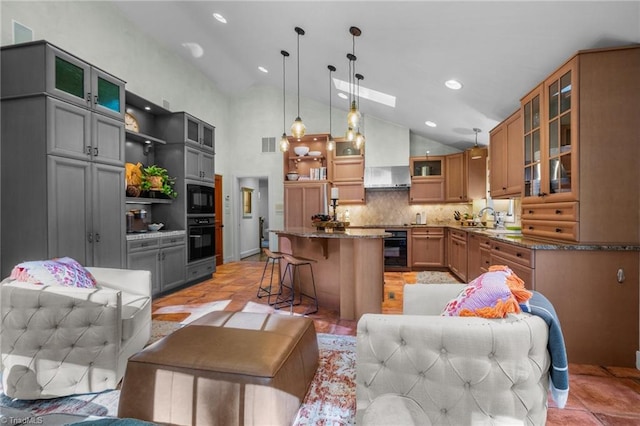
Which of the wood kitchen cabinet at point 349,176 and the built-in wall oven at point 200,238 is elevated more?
the wood kitchen cabinet at point 349,176

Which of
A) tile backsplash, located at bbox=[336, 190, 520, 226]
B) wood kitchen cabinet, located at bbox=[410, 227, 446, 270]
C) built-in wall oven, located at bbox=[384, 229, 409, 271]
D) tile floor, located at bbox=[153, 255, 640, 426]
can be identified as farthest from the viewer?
tile backsplash, located at bbox=[336, 190, 520, 226]

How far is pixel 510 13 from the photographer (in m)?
2.27

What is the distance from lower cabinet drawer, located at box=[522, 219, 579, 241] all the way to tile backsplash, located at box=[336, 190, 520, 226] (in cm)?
311

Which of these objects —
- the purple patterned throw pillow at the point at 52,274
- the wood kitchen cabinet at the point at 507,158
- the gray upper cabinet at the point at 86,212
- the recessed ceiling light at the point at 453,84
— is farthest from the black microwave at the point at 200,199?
the wood kitchen cabinet at the point at 507,158

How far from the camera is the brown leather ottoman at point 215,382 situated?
1353 millimetres

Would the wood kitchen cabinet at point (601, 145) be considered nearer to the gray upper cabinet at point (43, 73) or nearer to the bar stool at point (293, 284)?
the bar stool at point (293, 284)

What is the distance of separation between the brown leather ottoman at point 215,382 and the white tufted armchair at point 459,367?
0.44 m

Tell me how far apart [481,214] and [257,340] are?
15.9 feet

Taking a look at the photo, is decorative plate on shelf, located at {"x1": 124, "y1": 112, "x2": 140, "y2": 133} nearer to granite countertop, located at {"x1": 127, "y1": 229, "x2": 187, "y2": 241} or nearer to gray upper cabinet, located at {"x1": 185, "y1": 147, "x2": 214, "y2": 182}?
gray upper cabinet, located at {"x1": 185, "y1": 147, "x2": 214, "y2": 182}

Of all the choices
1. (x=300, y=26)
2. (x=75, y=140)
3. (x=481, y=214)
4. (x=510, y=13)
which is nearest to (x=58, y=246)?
(x=75, y=140)

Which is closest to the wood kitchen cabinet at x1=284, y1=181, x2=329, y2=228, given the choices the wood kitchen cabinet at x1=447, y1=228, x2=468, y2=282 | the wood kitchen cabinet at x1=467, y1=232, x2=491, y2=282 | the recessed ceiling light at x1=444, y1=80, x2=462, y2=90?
the wood kitchen cabinet at x1=447, y1=228, x2=468, y2=282

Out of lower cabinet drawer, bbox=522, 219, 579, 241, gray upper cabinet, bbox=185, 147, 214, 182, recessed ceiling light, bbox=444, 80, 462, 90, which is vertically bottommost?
lower cabinet drawer, bbox=522, 219, 579, 241

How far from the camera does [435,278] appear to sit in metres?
5.13

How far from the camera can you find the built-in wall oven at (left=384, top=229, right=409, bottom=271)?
5.78 m
